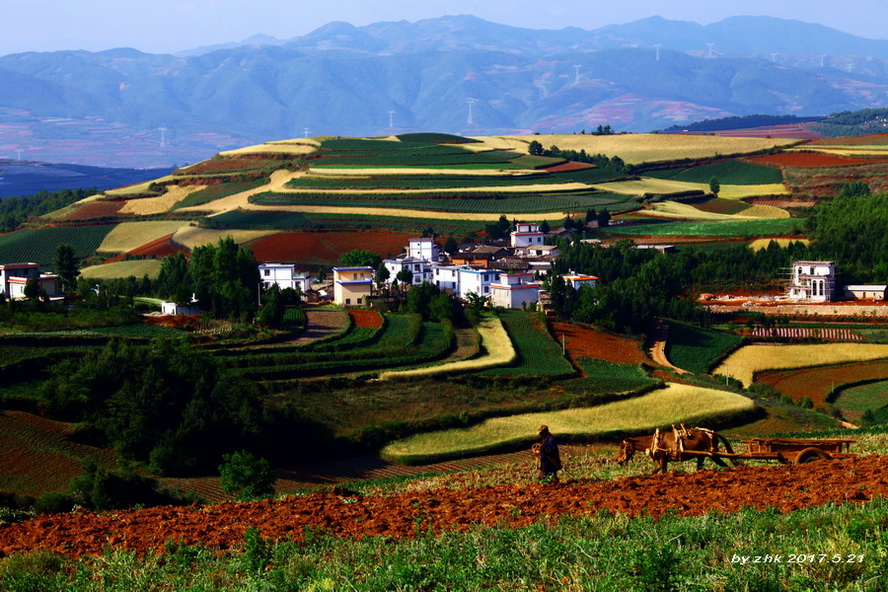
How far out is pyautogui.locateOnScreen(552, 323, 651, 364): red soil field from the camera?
6775cm

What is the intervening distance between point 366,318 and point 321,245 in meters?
43.9

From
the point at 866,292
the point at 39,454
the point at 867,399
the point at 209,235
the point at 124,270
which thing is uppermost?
the point at 209,235

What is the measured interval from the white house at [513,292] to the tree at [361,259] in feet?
61.3

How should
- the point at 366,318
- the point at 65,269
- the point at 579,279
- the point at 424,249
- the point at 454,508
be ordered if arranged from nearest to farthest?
the point at 454,508 → the point at 366,318 → the point at 65,269 → the point at 579,279 → the point at 424,249

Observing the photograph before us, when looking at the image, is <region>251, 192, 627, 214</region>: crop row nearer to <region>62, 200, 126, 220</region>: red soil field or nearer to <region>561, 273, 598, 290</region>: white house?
<region>62, 200, 126, 220</region>: red soil field

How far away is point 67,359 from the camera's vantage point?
49.2 m

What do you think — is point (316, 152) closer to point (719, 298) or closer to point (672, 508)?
point (719, 298)

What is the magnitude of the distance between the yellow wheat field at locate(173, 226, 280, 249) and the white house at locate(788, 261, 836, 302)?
54.4 meters

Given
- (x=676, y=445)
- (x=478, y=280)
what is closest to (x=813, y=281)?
(x=478, y=280)

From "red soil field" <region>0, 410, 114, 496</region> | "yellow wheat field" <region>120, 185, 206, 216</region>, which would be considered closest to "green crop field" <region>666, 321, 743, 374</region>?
"red soil field" <region>0, 410, 114, 496</region>

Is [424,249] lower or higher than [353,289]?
higher

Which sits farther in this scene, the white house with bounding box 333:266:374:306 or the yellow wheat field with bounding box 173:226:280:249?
the yellow wheat field with bounding box 173:226:280:249

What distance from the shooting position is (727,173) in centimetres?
16862

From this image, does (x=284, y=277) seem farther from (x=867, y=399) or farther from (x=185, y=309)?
(x=867, y=399)
